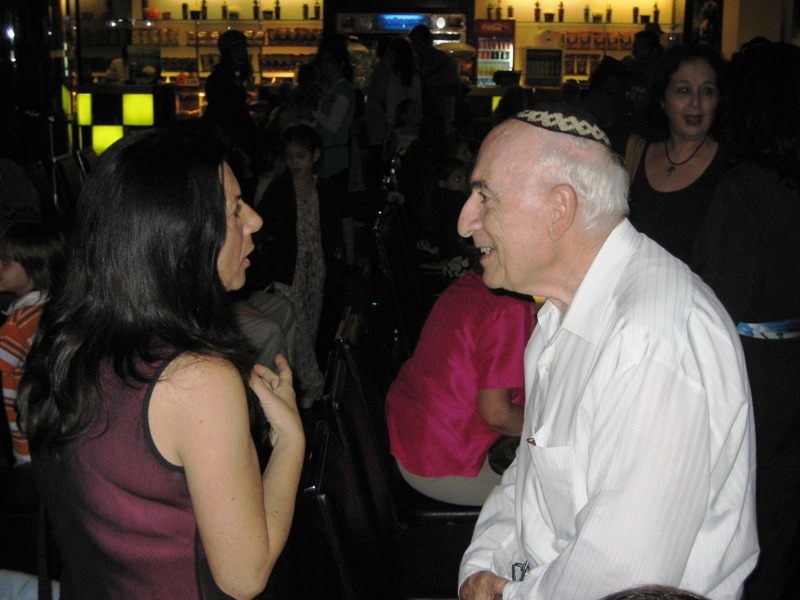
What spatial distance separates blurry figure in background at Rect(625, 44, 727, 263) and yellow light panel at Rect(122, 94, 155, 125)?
7764 mm

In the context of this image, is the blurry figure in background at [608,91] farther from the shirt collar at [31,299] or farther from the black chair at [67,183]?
the shirt collar at [31,299]

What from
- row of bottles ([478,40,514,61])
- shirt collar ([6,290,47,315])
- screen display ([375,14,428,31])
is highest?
screen display ([375,14,428,31])

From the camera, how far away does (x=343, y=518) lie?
1741 mm

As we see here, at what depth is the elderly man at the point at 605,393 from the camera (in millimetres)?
1188

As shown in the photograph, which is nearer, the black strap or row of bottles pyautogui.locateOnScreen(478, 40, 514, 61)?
the black strap

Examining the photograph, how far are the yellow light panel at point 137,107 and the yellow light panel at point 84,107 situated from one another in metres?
0.36

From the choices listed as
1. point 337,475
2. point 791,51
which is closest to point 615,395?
point 337,475

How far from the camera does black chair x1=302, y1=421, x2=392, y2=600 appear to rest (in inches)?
63.6

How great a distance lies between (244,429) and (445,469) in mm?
1291

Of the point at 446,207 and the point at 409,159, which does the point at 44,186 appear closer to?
the point at 409,159

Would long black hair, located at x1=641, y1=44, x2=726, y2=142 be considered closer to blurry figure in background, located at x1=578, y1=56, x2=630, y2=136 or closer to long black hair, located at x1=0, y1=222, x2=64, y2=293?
long black hair, located at x1=0, y1=222, x2=64, y2=293

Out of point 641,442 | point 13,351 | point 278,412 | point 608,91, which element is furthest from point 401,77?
point 641,442

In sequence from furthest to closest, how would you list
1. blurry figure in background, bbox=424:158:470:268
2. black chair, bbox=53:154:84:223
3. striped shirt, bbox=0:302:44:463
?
black chair, bbox=53:154:84:223, blurry figure in background, bbox=424:158:470:268, striped shirt, bbox=0:302:44:463

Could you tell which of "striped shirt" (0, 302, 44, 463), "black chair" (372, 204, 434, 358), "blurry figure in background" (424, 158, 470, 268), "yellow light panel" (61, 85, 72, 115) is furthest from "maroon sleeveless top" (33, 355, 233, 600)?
"yellow light panel" (61, 85, 72, 115)
